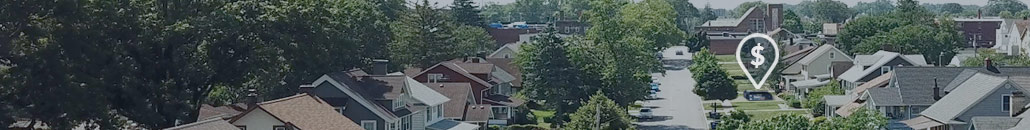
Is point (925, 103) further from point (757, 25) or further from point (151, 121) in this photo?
point (757, 25)

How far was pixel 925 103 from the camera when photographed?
55.3m

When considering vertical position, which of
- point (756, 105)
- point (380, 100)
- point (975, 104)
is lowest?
point (756, 105)

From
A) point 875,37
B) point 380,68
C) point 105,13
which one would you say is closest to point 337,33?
point 380,68

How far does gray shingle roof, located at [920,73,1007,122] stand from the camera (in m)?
50.1

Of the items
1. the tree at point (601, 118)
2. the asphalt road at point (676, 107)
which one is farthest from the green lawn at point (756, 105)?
the tree at point (601, 118)

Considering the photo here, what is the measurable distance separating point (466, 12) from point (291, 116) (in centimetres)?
8584

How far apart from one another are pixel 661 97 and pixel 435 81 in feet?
57.4

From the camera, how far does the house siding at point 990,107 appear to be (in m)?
49.8

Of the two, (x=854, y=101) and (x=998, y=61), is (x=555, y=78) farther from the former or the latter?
(x=998, y=61)

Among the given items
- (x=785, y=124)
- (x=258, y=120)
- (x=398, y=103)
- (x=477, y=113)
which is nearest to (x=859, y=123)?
(x=785, y=124)

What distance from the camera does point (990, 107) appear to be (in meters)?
50.2

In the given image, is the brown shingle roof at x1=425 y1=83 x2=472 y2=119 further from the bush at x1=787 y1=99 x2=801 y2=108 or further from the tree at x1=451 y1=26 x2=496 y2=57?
the tree at x1=451 y1=26 x2=496 y2=57

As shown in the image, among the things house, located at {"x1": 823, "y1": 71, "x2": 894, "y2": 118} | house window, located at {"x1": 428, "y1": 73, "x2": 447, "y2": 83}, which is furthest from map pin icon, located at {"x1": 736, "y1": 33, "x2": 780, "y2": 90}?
house window, located at {"x1": 428, "y1": 73, "x2": 447, "y2": 83}

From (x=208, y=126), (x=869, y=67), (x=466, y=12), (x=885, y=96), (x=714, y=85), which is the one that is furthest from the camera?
(x=466, y=12)
